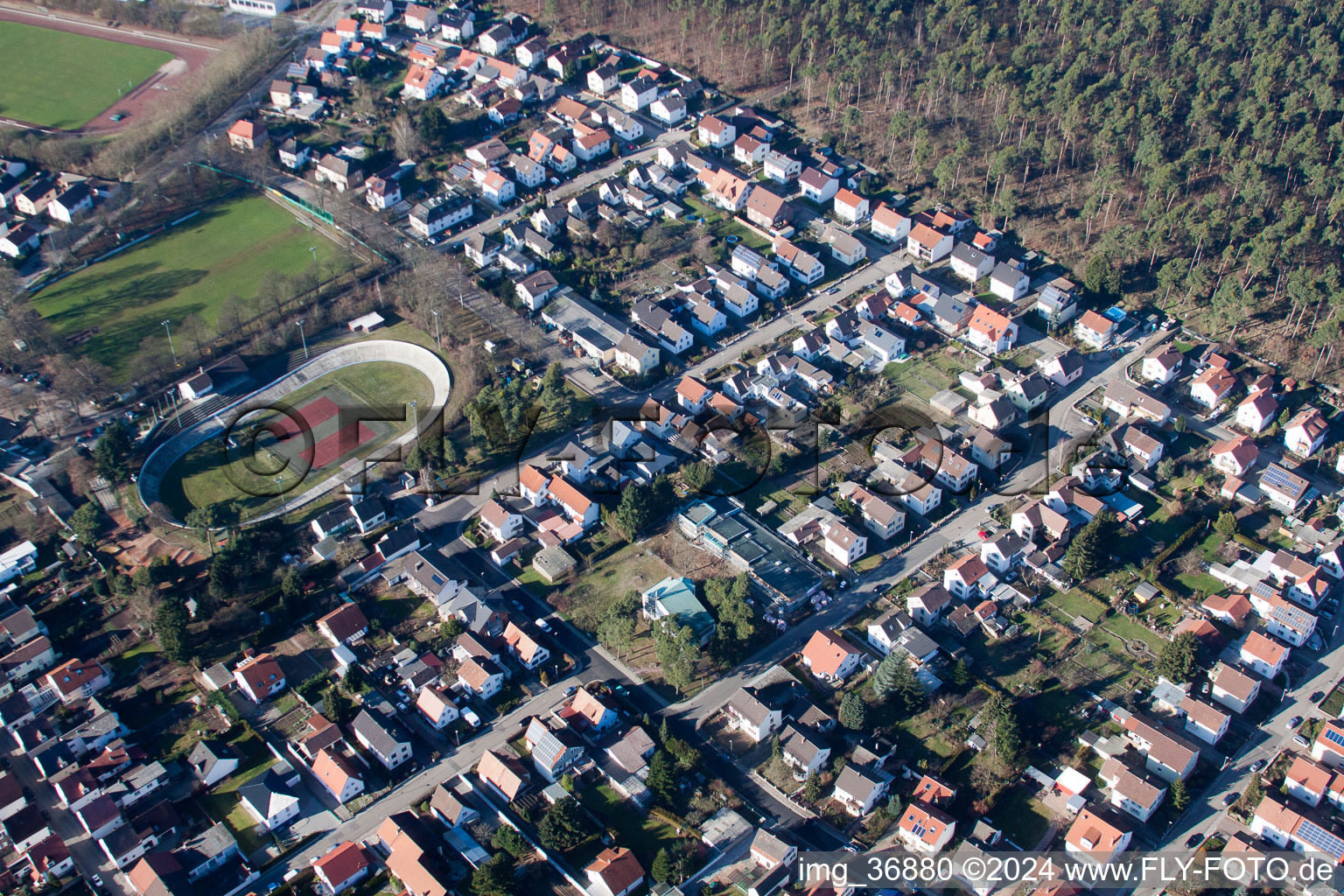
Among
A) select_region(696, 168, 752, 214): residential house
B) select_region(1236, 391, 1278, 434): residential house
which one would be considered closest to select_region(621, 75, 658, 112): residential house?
select_region(696, 168, 752, 214): residential house

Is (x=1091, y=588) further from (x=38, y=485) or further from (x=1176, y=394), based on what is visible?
(x=38, y=485)

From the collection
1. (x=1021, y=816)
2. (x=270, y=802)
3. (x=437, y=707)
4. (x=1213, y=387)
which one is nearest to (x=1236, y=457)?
(x=1213, y=387)

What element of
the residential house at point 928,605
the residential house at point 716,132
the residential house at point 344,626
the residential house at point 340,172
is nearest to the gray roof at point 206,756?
the residential house at point 344,626

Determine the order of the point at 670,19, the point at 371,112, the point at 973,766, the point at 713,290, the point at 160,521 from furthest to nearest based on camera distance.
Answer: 1. the point at 670,19
2. the point at 371,112
3. the point at 713,290
4. the point at 160,521
5. the point at 973,766

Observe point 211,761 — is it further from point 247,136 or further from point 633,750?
point 247,136

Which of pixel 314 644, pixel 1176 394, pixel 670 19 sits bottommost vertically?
pixel 314 644

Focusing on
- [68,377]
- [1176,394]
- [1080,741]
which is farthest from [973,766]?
[68,377]

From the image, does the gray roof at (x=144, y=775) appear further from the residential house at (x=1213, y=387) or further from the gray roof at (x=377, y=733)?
the residential house at (x=1213, y=387)
